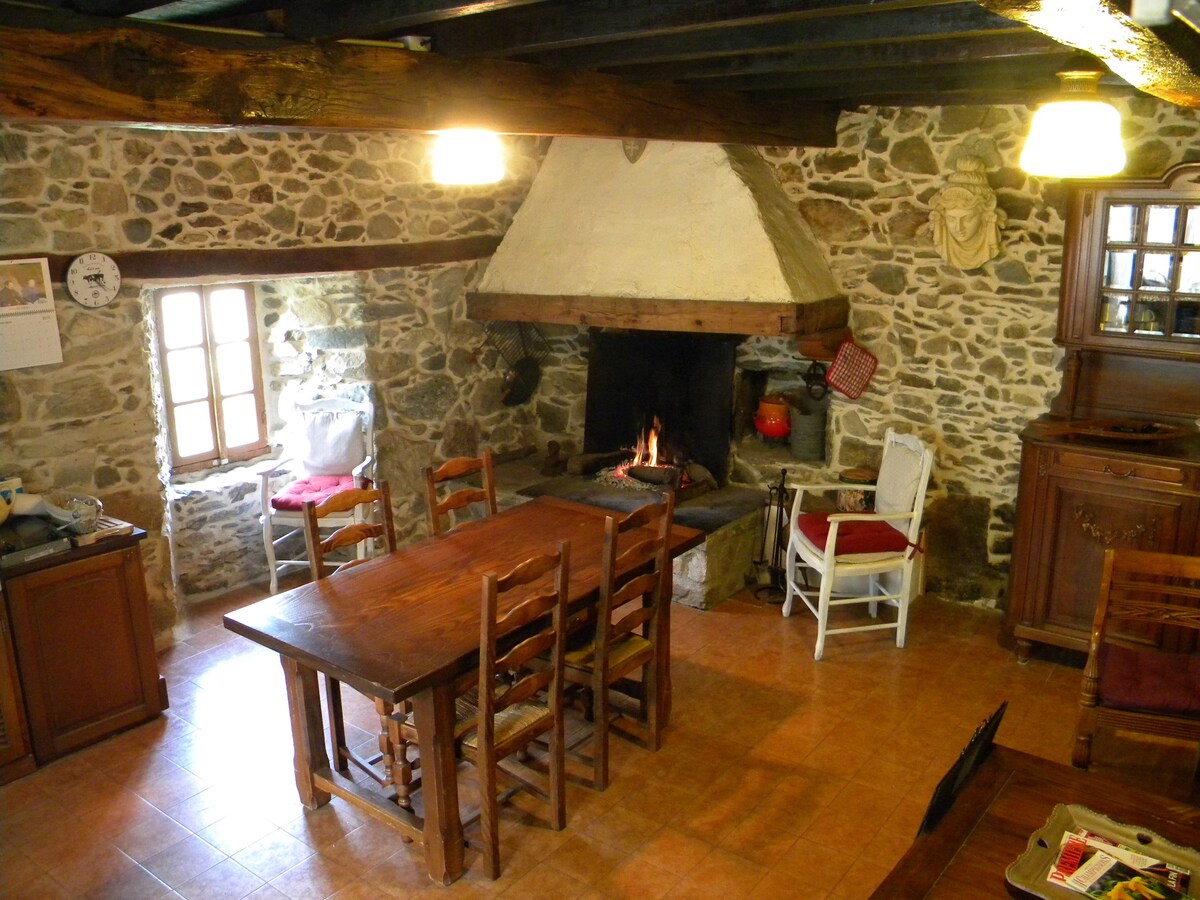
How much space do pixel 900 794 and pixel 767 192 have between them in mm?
3017

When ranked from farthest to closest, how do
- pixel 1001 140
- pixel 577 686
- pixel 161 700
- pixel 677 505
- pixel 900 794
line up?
pixel 677 505 → pixel 1001 140 → pixel 161 700 → pixel 577 686 → pixel 900 794

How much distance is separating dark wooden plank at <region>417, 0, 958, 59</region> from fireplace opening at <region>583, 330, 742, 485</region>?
2.91 m

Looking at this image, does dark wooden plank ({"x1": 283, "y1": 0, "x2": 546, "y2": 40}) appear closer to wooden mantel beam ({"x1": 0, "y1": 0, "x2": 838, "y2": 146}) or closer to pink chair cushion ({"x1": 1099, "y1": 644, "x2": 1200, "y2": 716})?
wooden mantel beam ({"x1": 0, "y1": 0, "x2": 838, "y2": 146})

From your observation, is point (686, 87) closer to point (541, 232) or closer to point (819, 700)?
point (541, 232)

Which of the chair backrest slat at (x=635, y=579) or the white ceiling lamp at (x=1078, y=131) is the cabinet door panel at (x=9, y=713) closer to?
the chair backrest slat at (x=635, y=579)

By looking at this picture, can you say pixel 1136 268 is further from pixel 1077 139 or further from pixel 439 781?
pixel 439 781

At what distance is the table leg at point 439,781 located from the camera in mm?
3041

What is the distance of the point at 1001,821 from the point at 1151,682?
131cm

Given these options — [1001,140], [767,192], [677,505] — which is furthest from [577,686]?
[1001,140]

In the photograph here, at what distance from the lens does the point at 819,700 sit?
4.36m

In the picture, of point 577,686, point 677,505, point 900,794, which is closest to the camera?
point 900,794

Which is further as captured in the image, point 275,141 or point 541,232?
point 541,232

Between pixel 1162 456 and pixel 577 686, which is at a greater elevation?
pixel 1162 456

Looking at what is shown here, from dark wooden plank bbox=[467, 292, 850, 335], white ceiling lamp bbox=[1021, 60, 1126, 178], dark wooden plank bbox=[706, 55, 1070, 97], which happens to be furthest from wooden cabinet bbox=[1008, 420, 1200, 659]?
white ceiling lamp bbox=[1021, 60, 1126, 178]
